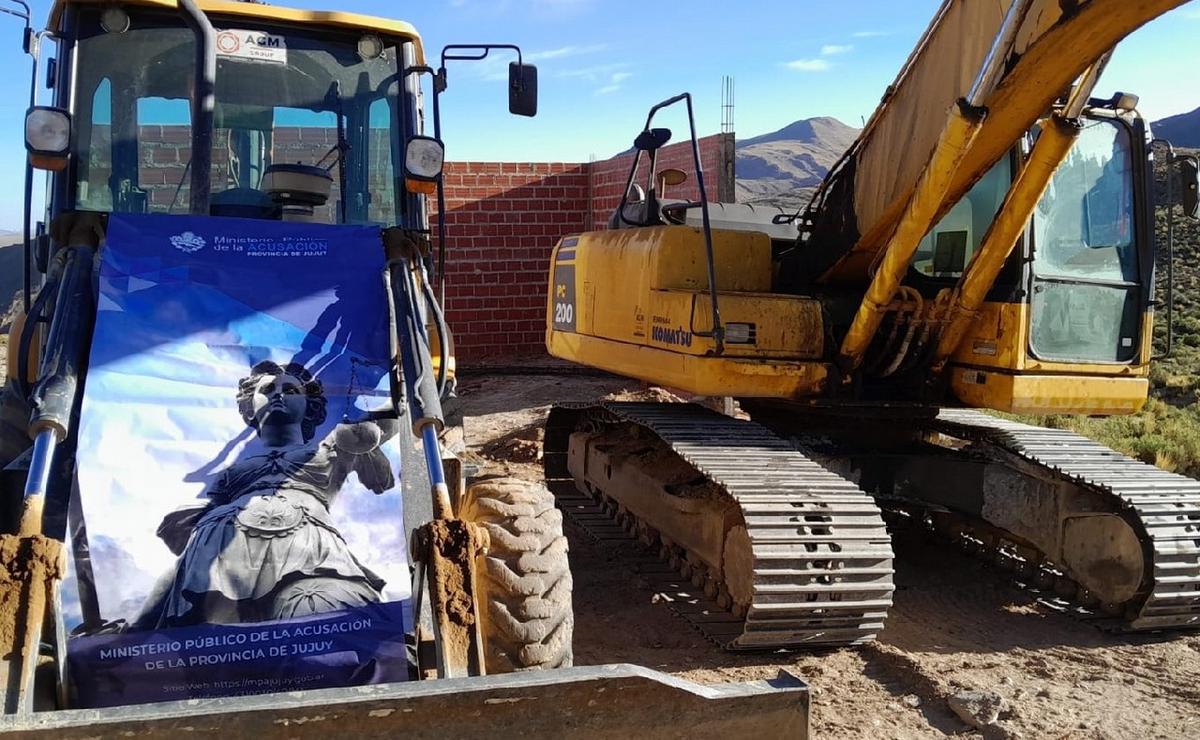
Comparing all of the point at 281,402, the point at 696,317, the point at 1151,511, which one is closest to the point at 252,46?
the point at 281,402

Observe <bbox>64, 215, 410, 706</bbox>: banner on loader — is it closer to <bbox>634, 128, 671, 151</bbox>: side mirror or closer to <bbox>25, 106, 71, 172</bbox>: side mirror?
<bbox>25, 106, 71, 172</bbox>: side mirror

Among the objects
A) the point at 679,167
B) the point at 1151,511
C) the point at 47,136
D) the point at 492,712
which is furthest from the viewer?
the point at 679,167

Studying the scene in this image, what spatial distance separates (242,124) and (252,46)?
0.37 meters

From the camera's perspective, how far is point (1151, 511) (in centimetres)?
571

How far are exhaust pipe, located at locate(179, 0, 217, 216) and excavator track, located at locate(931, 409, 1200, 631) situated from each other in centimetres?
462

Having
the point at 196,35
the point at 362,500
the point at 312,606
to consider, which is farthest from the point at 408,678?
the point at 196,35

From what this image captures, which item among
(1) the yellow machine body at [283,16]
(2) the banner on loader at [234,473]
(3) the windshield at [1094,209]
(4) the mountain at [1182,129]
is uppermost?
(4) the mountain at [1182,129]

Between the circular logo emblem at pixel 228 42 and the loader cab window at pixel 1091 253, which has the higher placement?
the circular logo emblem at pixel 228 42

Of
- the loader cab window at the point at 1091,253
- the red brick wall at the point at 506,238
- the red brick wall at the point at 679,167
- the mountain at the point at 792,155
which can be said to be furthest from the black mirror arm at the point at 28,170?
the mountain at the point at 792,155

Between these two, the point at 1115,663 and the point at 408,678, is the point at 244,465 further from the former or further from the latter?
the point at 1115,663

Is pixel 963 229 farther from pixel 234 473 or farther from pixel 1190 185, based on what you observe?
pixel 234 473

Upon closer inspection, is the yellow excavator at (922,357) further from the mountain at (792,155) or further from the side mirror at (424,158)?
the mountain at (792,155)

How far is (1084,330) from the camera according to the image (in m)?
6.00

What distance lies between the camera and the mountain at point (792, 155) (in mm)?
62956
